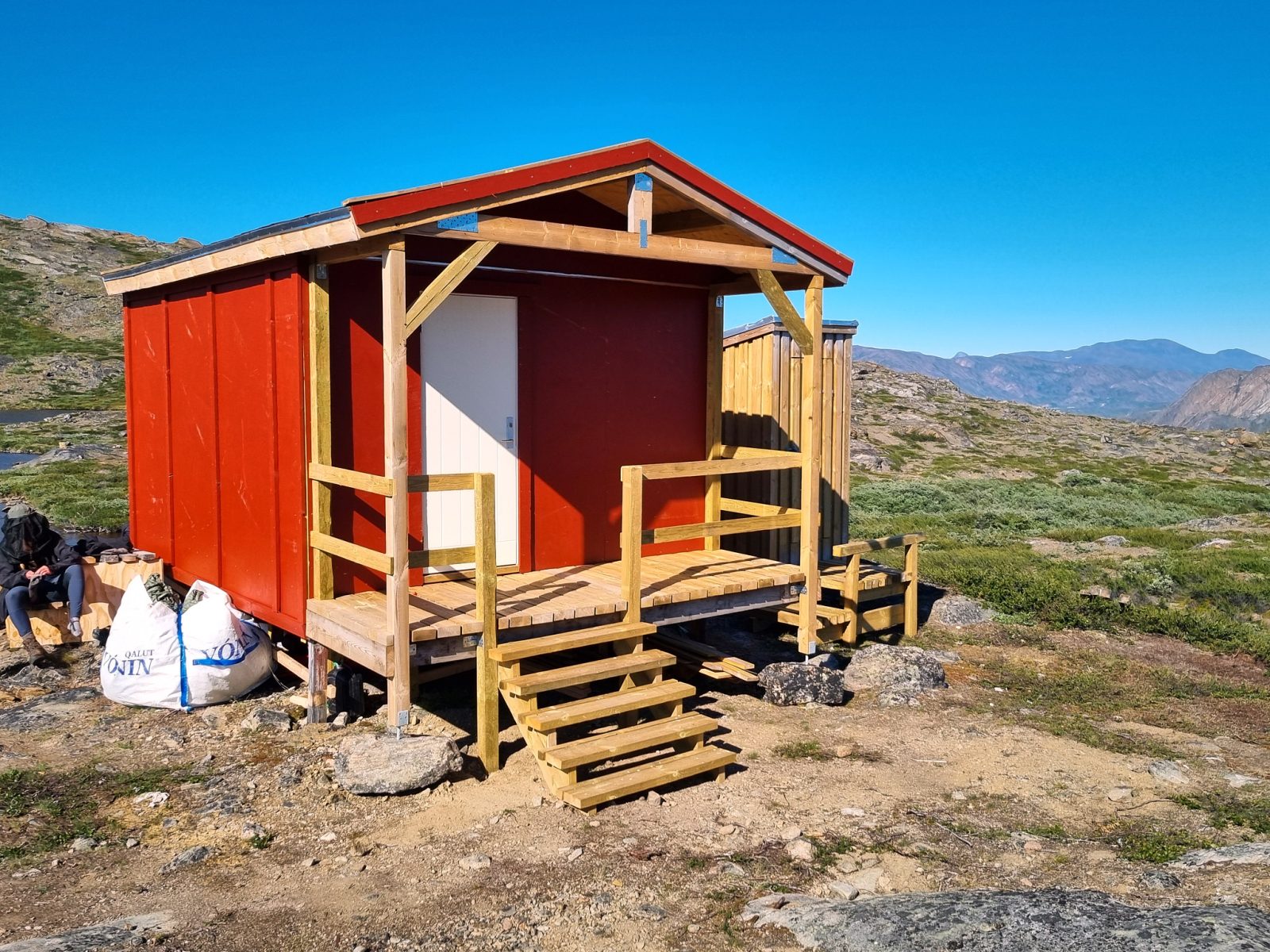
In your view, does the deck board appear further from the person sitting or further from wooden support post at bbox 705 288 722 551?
the person sitting

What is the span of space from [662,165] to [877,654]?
15.0 ft

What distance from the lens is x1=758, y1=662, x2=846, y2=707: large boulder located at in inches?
326

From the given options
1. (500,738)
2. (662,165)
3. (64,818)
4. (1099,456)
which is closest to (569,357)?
(662,165)

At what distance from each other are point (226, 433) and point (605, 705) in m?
4.11

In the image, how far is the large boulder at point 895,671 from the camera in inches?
341

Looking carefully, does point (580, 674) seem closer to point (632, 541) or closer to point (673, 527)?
point (632, 541)

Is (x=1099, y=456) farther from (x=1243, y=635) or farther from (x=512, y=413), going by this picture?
(x=512, y=413)

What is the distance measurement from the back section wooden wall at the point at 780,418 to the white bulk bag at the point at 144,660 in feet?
17.8

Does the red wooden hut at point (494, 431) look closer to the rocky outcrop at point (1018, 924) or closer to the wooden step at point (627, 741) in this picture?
the wooden step at point (627, 741)

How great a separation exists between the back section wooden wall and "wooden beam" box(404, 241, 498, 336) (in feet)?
14.9

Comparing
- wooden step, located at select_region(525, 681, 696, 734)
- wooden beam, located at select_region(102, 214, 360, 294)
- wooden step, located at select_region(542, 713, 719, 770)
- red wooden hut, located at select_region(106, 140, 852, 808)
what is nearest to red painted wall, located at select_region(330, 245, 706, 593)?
red wooden hut, located at select_region(106, 140, 852, 808)

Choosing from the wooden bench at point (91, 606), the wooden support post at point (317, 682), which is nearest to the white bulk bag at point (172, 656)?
the wooden support post at point (317, 682)

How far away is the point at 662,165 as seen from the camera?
754 cm

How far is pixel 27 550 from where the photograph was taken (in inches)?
354
